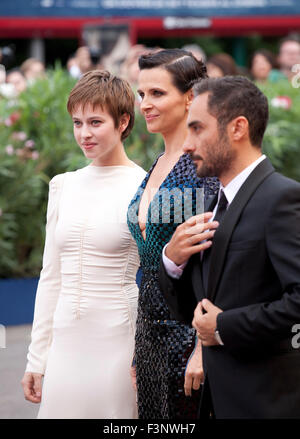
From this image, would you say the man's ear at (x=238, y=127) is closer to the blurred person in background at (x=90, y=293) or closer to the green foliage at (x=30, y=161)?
the blurred person in background at (x=90, y=293)

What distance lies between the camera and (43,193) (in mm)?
7477

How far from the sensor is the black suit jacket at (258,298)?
207cm

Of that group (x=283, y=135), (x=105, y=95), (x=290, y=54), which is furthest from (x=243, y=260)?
(x=290, y=54)

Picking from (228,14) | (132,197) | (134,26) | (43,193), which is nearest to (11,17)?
(134,26)

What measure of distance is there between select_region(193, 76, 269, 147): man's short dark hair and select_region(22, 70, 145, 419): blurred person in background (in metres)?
0.90

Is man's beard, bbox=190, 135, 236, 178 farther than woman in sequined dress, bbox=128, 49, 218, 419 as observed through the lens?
No

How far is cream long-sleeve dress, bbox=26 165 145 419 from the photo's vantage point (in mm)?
2971

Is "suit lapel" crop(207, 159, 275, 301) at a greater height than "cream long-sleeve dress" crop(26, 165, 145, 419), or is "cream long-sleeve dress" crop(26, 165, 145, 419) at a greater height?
"suit lapel" crop(207, 159, 275, 301)

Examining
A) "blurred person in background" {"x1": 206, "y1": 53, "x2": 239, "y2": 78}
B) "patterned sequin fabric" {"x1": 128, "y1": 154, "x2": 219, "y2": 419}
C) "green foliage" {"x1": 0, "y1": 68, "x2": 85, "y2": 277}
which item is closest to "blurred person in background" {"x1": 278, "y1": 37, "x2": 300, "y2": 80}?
"blurred person in background" {"x1": 206, "y1": 53, "x2": 239, "y2": 78}

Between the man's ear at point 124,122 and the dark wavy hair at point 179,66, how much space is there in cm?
29

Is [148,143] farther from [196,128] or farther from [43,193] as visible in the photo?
[196,128]

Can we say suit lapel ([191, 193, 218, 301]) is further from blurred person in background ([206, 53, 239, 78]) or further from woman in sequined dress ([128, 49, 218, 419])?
blurred person in background ([206, 53, 239, 78])

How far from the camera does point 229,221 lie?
2.19 metres

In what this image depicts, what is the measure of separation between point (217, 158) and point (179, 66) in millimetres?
771
